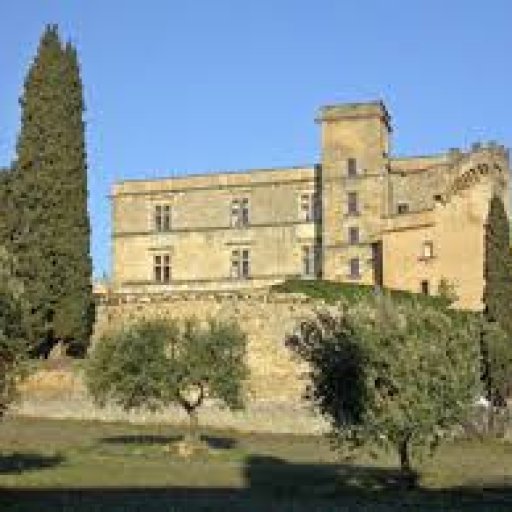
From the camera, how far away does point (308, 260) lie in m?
101

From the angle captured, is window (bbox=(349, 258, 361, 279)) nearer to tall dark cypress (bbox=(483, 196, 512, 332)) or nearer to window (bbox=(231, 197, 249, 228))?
window (bbox=(231, 197, 249, 228))

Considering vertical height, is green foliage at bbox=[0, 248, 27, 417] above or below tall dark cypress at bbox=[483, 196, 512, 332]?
below

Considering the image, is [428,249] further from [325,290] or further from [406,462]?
[406,462]

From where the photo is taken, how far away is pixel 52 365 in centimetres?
6612

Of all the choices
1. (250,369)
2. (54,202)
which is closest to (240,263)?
(54,202)

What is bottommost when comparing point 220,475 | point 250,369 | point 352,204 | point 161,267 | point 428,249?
point 220,475

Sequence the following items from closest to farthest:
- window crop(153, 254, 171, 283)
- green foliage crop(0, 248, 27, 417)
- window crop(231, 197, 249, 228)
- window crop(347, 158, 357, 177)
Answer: green foliage crop(0, 248, 27, 417)
window crop(347, 158, 357, 177)
window crop(231, 197, 249, 228)
window crop(153, 254, 171, 283)

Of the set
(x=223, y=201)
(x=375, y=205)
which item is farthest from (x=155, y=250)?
(x=375, y=205)

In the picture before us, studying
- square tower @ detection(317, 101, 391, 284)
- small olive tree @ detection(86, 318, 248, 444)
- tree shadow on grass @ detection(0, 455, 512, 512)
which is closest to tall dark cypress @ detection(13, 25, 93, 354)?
small olive tree @ detection(86, 318, 248, 444)

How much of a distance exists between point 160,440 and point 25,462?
13.4m

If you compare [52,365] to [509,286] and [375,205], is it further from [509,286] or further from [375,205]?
[375,205]

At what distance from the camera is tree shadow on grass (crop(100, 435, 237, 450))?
177ft

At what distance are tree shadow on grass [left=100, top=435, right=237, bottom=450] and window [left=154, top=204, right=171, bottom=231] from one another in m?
46.3

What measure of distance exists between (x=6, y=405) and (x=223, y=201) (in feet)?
234
